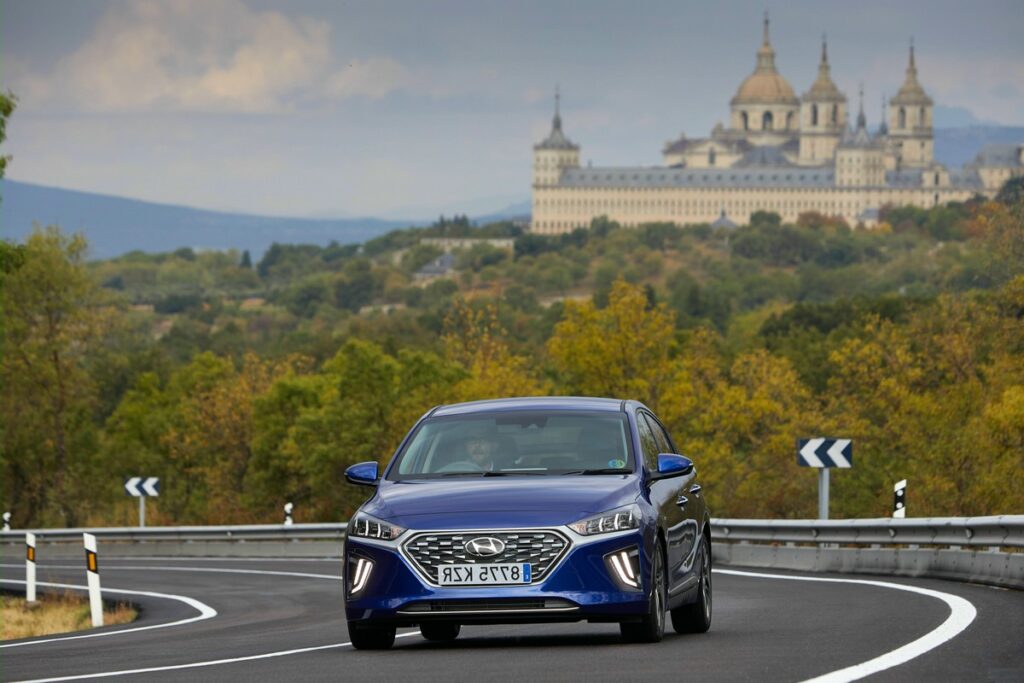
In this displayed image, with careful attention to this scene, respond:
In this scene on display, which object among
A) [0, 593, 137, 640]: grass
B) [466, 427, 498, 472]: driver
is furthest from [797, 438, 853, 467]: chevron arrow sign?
[466, 427, 498, 472]: driver

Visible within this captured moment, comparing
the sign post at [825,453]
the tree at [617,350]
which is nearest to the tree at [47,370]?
the tree at [617,350]

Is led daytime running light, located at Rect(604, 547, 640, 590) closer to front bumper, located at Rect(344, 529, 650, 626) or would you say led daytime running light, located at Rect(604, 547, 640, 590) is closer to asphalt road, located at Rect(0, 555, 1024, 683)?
front bumper, located at Rect(344, 529, 650, 626)

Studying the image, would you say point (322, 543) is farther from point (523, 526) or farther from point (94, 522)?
point (94, 522)

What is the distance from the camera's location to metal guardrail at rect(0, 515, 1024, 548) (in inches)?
755

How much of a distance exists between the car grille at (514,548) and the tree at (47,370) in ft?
200

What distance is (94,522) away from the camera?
247 ft

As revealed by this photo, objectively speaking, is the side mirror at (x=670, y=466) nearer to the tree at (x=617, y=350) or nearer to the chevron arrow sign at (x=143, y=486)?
the chevron arrow sign at (x=143, y=486)

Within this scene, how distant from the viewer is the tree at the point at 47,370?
7325 centimetres

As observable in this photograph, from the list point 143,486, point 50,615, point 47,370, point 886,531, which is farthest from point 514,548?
point 47,370

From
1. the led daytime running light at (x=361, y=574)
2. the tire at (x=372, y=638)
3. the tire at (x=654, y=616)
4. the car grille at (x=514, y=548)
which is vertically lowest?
the tire at (x=372, y=638)

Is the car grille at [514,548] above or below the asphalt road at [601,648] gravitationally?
above

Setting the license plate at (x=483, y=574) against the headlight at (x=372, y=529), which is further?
the headlight at (x=372, y=529)

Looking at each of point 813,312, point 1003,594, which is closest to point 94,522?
point 1003,594

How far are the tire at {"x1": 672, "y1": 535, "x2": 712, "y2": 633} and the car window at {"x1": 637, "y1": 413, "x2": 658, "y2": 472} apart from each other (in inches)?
30.4
